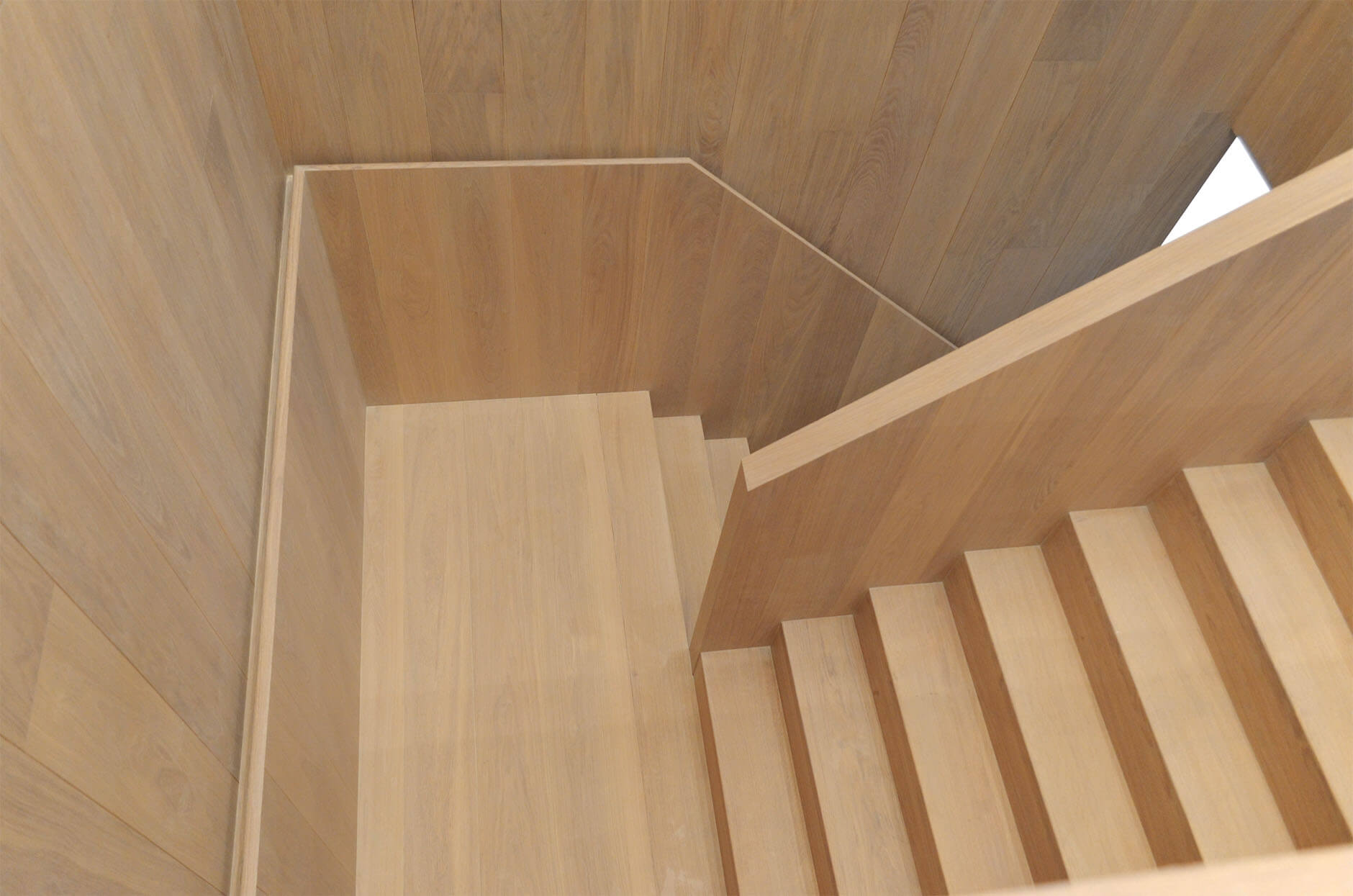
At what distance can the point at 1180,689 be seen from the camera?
1.81 m

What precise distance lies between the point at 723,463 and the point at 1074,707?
1.25 m

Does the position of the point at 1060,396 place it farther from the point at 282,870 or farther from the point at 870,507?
the point at 282,870

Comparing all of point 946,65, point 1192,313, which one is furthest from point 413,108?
point 1192,313

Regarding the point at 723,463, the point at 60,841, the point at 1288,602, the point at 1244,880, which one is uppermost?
the point at 723,463

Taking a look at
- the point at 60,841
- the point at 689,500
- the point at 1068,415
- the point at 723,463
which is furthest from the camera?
the point at 723,463

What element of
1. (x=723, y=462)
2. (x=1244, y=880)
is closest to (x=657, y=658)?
(x=723, y=462)

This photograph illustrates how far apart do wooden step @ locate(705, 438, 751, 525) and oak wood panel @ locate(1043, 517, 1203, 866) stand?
98 centimetres

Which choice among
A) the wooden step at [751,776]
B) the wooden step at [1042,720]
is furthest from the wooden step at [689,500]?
the wooden step at [1042,720]

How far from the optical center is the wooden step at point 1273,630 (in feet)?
5.39

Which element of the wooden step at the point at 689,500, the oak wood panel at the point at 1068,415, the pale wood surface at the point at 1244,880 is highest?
the wooden step at the point at 689,500

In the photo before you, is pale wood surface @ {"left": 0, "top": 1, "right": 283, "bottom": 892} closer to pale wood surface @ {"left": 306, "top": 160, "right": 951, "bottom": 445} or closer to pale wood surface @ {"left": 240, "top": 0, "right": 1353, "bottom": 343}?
pale wood surface @ {"left": 240, "top": 0, "right": 1353, "bottom": 343}

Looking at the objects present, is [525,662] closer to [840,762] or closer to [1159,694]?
[840,762]

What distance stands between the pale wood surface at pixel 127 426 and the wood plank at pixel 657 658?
3.00 feet

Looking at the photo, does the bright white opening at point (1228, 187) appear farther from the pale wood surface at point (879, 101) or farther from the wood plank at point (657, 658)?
the wood plank at point (657, 658)
